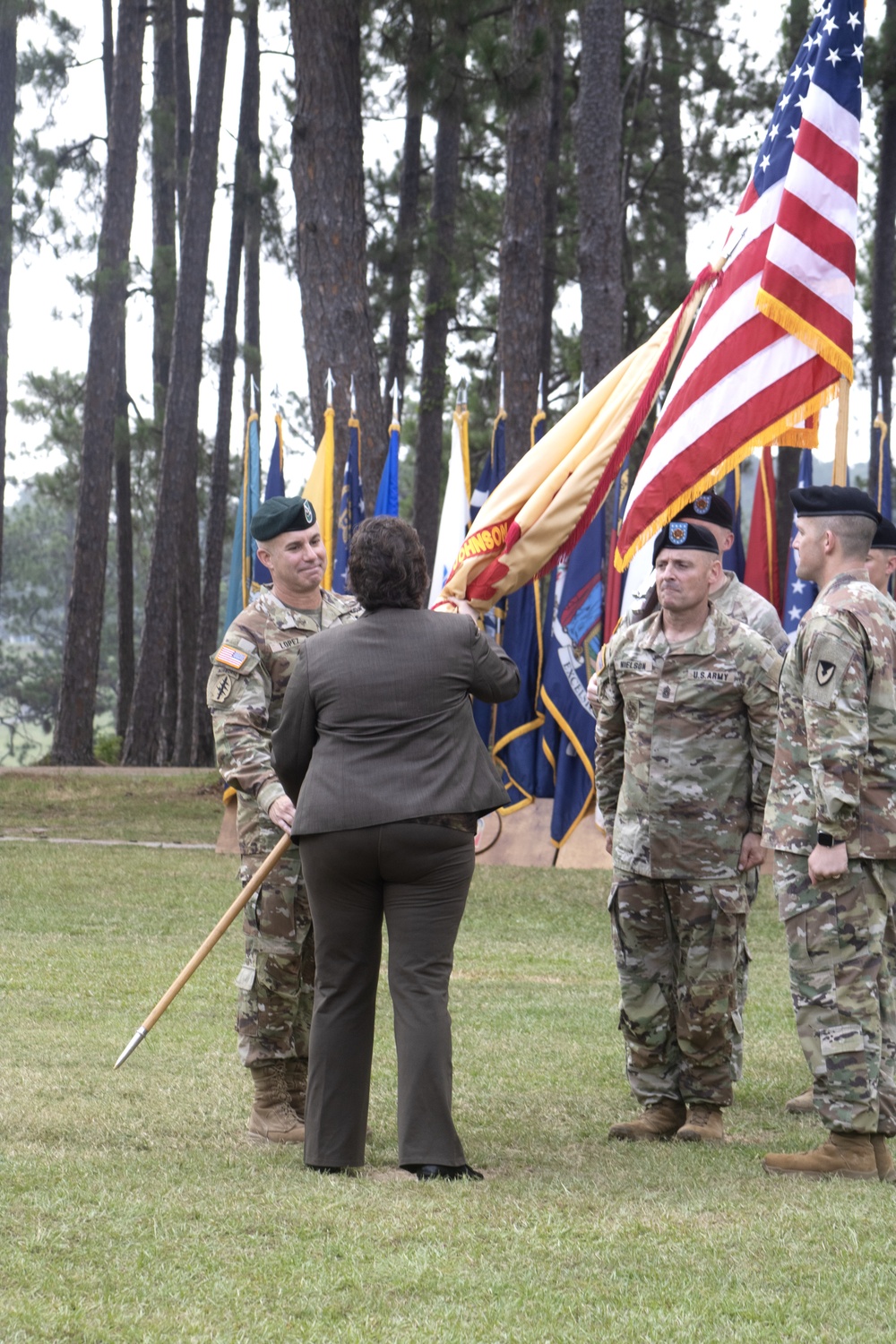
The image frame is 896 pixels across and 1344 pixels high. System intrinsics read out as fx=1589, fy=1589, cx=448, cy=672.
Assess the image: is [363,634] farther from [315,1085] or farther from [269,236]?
[269,236]

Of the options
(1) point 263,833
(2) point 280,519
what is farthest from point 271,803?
(2) point 280,519

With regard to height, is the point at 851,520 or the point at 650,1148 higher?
the point at 851,520

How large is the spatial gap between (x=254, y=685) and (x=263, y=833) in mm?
499

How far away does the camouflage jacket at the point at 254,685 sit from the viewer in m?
5.20

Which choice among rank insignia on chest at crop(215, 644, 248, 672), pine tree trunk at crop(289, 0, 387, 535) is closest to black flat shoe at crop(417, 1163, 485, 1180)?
rank insignia on chest at crop(215, 644, 248, 672)

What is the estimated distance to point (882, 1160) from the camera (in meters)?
4.71

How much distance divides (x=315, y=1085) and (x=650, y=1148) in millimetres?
1147

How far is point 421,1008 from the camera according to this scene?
4582 millimetres

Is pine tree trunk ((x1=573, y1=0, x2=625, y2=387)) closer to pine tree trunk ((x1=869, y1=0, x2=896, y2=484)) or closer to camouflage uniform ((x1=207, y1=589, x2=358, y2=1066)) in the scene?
pine tree trunk ((x1=869, y1=0, x2=896, y2=484))

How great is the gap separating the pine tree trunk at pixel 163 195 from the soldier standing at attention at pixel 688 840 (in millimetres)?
23472

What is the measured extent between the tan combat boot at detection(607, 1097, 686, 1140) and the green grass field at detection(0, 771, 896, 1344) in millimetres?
91

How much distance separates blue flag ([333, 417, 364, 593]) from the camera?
540 inches

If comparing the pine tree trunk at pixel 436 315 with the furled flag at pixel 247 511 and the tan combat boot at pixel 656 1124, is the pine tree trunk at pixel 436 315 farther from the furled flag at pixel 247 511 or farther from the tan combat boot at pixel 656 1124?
the tan combat boot at pixel 656 1124

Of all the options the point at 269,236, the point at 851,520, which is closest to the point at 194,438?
the point at 269,236
